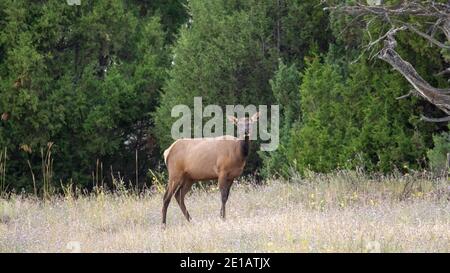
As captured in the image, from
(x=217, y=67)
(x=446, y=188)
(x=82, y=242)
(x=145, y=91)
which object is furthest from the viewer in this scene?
(x=145, y=91)

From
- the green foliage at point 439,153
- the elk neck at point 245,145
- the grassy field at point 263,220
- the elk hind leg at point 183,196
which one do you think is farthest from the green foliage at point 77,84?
the green foliage at point 439,153

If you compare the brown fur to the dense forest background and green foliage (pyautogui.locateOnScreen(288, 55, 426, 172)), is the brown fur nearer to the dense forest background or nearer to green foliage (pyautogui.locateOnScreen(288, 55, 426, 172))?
green foliage (pyautogui.locateOnScreen(288, 55, 426, 172))

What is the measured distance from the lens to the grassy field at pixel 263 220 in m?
10.9

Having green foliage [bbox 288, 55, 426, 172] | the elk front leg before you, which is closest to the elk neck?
the elk front leg

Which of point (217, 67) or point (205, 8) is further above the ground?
point (205, 8)

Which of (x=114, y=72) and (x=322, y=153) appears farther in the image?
(x=114, y=72)

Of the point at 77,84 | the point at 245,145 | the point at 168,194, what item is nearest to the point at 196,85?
the point at 77,84

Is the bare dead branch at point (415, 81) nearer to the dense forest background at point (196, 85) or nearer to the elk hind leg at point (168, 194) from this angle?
the dense forest background at point (196, 85)

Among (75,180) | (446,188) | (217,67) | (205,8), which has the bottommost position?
(75,180)

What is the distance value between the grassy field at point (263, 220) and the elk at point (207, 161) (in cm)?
52

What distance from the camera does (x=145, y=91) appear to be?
25.4 m
